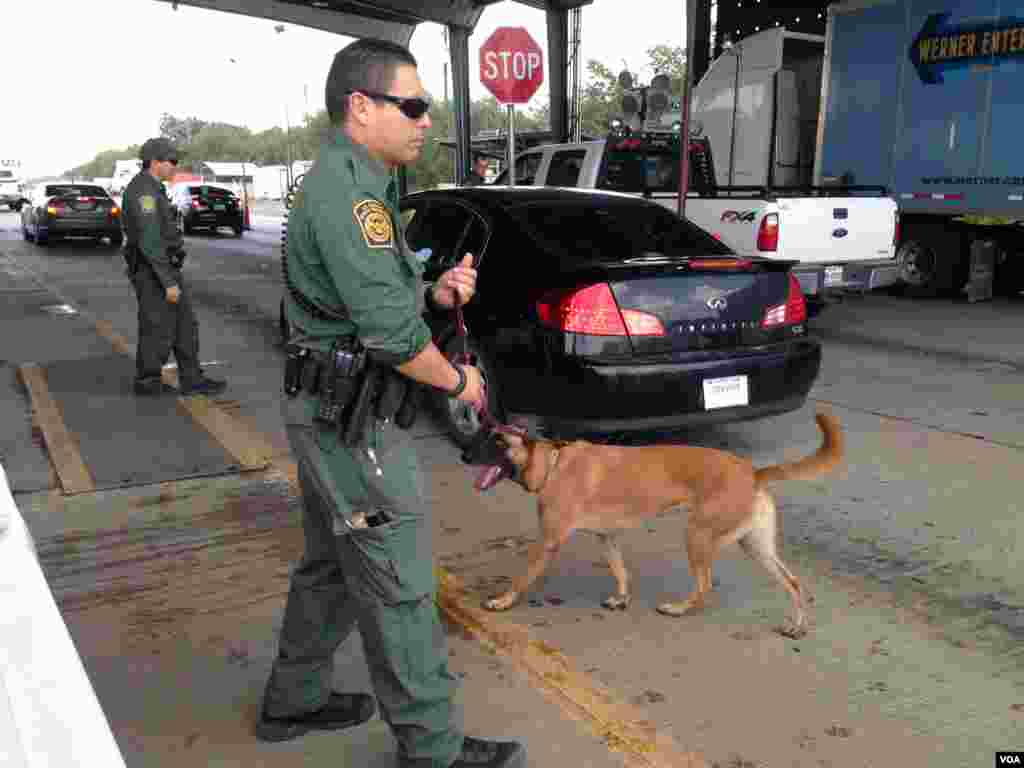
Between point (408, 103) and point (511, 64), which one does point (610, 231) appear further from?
point (511, 64)

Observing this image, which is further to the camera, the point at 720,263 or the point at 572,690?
the point at 720,263

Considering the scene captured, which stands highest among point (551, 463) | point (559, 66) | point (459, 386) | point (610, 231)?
point (559, 66)

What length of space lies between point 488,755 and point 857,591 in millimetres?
1816

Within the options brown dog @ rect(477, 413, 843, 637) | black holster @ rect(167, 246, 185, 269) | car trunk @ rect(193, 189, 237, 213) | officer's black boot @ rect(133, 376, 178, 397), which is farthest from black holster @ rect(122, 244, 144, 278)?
car trunk @ rect(193, 189, 237, 213)

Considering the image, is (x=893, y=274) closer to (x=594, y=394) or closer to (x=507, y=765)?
(x=594, y=394)

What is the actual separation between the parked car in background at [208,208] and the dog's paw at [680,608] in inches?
988

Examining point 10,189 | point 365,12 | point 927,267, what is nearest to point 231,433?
point 927,267

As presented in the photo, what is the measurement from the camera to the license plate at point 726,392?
15.6 ft

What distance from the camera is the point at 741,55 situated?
14141 millimetres

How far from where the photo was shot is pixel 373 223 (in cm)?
207

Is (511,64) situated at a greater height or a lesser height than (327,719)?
greater

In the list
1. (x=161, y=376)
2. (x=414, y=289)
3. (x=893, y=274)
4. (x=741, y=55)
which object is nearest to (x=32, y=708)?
(x=414, y=289)

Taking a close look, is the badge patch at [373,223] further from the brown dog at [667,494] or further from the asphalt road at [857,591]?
the asphalt road at [857,591]

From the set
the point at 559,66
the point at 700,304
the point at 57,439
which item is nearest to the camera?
the point at 700,304
